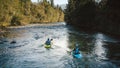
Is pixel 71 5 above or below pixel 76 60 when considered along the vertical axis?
above

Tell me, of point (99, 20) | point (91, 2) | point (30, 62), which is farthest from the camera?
point (91, 2)

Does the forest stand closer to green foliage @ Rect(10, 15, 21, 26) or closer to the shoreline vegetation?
green foliage @ Rect(10, 15, 21, 26)

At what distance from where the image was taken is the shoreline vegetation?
342 ft

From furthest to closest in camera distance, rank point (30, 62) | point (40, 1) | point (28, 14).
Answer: point (40, 1), point (28, 14), point (30, 62)

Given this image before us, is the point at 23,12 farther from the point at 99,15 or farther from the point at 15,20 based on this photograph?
the point at 99,15

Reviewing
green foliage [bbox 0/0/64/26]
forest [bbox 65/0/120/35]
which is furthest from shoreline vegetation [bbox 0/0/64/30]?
forest [bbox 65/0/120/35]

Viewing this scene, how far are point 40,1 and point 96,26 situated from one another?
4362 inches

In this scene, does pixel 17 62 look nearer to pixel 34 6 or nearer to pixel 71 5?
pixel 71 5

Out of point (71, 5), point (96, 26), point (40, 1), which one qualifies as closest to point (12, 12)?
point (71, 5)

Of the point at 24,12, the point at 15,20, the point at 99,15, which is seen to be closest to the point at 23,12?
the point at 24,12

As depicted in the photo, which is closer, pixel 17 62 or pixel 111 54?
pixel 17 62

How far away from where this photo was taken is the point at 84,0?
104 m

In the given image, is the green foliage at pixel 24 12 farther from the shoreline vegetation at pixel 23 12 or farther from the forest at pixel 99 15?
the forest at pixel 99 15

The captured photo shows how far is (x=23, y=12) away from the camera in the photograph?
147125 mm
